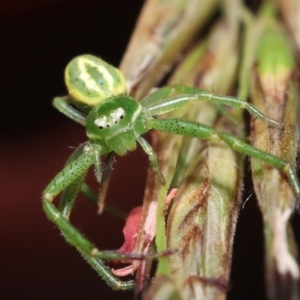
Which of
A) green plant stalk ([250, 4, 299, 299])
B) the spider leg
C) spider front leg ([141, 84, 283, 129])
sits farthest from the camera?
the spider leg

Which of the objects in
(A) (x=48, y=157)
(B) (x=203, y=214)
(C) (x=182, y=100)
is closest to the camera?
(B) (x=203, y=214)

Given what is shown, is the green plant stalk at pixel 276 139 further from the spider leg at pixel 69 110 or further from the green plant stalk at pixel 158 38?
the spider leg at pixel 69 110

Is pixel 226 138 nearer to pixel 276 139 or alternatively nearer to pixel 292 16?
pixel 276 139

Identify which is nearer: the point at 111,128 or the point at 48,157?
the point at 111,128

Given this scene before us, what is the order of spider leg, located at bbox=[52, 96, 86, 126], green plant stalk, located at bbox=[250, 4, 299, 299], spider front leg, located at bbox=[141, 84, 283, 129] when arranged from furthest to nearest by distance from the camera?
1. spider leg, located at bbox=[52, 96, 86, 126]
2. spider front leg, located at bbox=[141, 84, 283, 129]
3. green plant stalk, located at bbox=[250, 4, 299, 299]

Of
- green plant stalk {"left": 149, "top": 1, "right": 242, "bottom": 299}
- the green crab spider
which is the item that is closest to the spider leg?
the green crab spider

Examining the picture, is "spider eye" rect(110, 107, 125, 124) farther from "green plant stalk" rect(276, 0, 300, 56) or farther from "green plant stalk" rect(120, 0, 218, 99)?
"green plant stalk" rect(276, 0, 300, 56)

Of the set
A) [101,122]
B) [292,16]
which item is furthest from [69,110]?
[292,16]
